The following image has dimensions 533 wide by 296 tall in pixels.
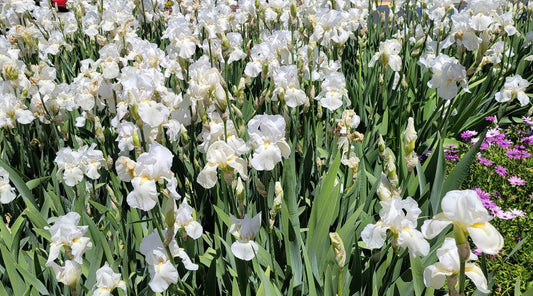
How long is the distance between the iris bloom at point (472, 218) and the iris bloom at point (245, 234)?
71cm

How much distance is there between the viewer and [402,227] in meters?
1.40

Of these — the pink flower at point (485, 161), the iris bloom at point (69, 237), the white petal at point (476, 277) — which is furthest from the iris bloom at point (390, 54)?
the iris bloom at point (69, 237)

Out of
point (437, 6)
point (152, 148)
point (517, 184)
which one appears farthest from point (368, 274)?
point (437, 6)

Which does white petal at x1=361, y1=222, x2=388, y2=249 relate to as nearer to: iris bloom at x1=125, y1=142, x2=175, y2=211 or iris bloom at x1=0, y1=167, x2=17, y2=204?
iris bloom at x1=125, y1=142, x2=175, y2=211

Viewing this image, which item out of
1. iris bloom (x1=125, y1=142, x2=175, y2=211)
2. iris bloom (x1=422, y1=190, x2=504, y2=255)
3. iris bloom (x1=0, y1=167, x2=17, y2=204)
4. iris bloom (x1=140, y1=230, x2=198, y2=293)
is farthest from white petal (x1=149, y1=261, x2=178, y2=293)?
iris bloom (x1=0, y1=167, x2=17, y2=204)

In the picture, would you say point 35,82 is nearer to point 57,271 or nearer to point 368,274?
point 57,271

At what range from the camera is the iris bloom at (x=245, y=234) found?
1618 mm

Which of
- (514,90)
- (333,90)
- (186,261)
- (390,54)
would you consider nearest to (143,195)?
(186,261)

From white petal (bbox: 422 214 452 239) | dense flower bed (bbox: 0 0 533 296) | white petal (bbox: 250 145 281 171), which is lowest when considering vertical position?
dense flower bed (bbox: 0 0 533 296)

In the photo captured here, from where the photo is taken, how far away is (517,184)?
2828 mm

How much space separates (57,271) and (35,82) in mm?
1569

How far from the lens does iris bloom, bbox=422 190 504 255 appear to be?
1.06m

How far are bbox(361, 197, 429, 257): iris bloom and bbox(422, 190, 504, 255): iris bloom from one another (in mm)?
285

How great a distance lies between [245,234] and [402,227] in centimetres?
54
